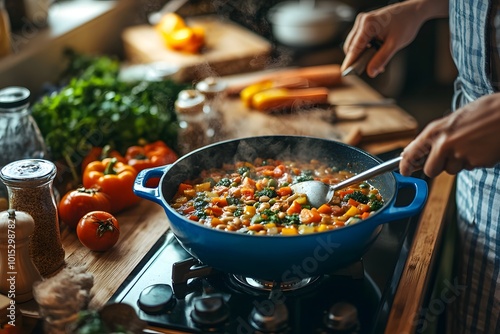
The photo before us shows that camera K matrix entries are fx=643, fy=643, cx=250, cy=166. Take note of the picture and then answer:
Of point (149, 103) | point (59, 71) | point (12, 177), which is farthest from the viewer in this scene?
point (59, 71)

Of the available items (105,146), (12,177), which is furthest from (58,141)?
(12,177)

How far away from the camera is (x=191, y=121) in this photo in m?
1.94

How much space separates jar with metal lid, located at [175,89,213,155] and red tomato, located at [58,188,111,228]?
44cm

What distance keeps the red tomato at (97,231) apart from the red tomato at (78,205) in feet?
0.22

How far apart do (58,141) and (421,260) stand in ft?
3.49

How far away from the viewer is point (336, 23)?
2996mm

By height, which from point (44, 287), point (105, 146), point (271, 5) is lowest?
point (271, 5)

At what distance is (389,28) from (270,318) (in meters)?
0.89

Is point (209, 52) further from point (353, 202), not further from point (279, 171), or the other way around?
point (353, 202)

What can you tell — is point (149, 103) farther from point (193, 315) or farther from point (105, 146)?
point (193, 315)

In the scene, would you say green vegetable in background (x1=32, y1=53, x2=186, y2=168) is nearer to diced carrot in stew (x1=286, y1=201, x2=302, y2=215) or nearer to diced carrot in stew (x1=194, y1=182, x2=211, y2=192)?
diced carrot in stew (x1=194, y1=182, x2=211, y2=192)

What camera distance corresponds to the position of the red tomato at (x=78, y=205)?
156 centimetres

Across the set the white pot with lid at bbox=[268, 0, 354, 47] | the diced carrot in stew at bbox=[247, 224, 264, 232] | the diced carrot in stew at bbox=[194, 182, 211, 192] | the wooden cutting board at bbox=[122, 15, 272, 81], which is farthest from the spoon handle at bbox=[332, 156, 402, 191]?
the white pot with lid at bbox=[268, 0, 354, 47]

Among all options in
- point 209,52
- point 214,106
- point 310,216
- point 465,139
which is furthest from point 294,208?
point 209,52
